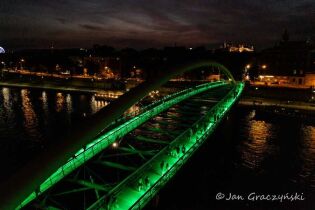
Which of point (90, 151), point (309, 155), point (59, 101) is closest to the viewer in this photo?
point (90, 151)

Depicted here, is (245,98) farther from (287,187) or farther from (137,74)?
A: (137,74)

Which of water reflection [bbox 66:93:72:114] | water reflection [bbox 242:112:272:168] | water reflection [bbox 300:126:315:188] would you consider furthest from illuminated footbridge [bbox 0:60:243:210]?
water reflection [bbox 66:93:72:114]

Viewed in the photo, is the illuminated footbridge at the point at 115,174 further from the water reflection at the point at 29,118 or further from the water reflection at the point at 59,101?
the water reflection at the point at 59,101

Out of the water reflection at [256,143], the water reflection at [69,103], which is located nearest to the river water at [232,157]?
the water reflection at [256,143]

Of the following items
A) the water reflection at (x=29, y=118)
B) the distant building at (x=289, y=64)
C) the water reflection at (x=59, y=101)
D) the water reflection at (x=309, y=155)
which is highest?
the distant building at (x=289, y=64)

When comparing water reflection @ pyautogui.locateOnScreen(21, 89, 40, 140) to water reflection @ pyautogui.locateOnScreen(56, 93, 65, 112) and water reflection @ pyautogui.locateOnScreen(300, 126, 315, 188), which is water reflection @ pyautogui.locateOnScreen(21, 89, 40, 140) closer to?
water reflection @ pyautogui.locateOnScreen(56, 93, 65, 112)

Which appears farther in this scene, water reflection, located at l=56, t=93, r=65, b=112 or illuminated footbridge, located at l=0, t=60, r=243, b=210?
water reflection, located at l=56, t=93, r=65, b=112

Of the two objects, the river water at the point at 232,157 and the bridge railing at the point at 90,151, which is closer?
the bridge railing at the point at 90,151

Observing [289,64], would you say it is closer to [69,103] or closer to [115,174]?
[69,103]

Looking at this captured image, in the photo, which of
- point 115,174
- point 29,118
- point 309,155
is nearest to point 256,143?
point 309,155
